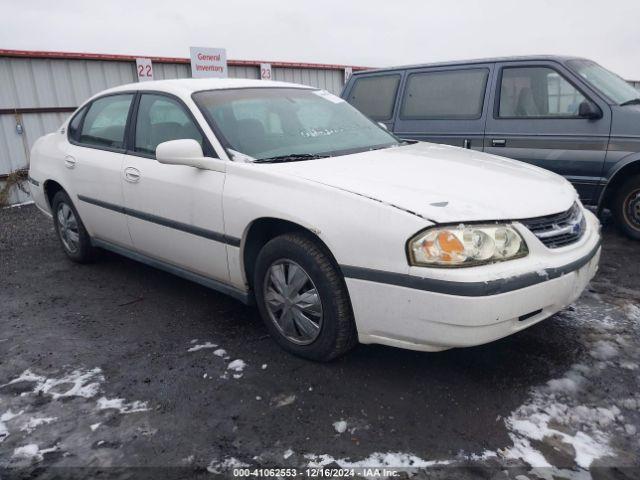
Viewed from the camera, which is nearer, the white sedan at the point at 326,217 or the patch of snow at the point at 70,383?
the white sedan at the point at 326,217

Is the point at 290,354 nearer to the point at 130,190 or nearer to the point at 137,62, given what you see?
the point at 130,190

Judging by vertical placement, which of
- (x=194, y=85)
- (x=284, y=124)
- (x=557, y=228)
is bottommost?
(x=557, y=228)

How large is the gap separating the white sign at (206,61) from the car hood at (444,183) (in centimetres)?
784

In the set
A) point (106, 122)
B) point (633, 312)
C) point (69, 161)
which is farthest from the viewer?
point (69, 161)

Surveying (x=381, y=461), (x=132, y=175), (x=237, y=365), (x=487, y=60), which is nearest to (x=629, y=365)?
(x=381, y=461)

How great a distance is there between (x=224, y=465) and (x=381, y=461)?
635 mm

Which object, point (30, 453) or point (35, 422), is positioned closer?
point (30, 453)

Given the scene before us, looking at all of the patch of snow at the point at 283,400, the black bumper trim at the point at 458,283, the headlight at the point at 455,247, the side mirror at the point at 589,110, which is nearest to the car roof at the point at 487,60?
the side mirror at the point at 589,110

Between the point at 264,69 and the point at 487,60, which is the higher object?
the point at 487,60

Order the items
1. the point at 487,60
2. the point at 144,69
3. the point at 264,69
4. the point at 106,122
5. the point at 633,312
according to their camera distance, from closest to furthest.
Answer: the point at 633,312 < the point at 106,122 < the point at 487,60 < the point at 144,69 < the point at 264,69

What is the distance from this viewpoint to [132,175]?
3699 mm

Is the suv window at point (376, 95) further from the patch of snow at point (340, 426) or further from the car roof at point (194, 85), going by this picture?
the patch of snow at point (340, 426)

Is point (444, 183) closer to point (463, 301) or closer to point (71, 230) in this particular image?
point (463, 301)

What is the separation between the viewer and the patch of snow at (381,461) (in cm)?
213
